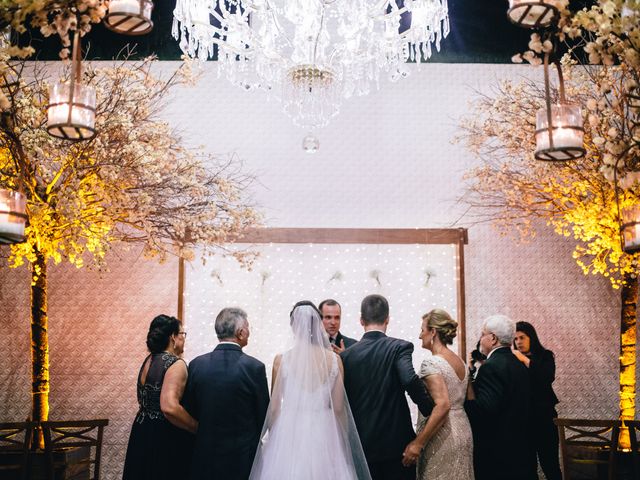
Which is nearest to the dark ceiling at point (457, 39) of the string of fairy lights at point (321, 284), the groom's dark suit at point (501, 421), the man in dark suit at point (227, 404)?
the string of fairy lights at point (321, 284)

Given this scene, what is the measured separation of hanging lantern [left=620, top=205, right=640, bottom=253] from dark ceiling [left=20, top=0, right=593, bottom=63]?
5284 millimetres

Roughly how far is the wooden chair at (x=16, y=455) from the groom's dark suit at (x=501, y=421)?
131 inches

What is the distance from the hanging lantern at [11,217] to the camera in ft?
9.45

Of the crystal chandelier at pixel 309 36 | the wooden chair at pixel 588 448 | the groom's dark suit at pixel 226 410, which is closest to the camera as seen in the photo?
the groom's dark suit at pixel 226 410

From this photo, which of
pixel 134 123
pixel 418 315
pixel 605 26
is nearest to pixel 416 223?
pixel 418 315

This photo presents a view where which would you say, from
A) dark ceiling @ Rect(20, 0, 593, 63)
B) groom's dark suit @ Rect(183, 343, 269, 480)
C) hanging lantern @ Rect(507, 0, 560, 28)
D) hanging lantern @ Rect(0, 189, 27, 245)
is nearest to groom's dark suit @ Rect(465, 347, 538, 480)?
groom's dark suit @ Rect(183, 343, 269, 480)

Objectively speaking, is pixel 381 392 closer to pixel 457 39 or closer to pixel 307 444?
pixel 307 444

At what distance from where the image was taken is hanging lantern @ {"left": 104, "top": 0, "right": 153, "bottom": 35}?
2.56 meters

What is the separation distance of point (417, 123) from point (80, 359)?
178 inches

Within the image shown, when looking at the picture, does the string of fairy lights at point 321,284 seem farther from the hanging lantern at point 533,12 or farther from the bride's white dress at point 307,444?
the hanging lantern at point 533,12

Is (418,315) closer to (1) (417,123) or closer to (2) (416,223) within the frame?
(2) (416,223)

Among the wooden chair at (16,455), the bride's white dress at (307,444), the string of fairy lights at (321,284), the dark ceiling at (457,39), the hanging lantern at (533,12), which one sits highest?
the dark ceiling at (457,39)

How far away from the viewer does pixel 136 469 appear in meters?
3.92

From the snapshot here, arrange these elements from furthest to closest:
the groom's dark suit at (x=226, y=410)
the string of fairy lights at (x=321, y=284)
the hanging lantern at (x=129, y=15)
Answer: the string of fairy lights at (x=321, y=284)
the groom's dark suit at (x=226, y=410)
the hanging lantern at (x=129, y=15)
